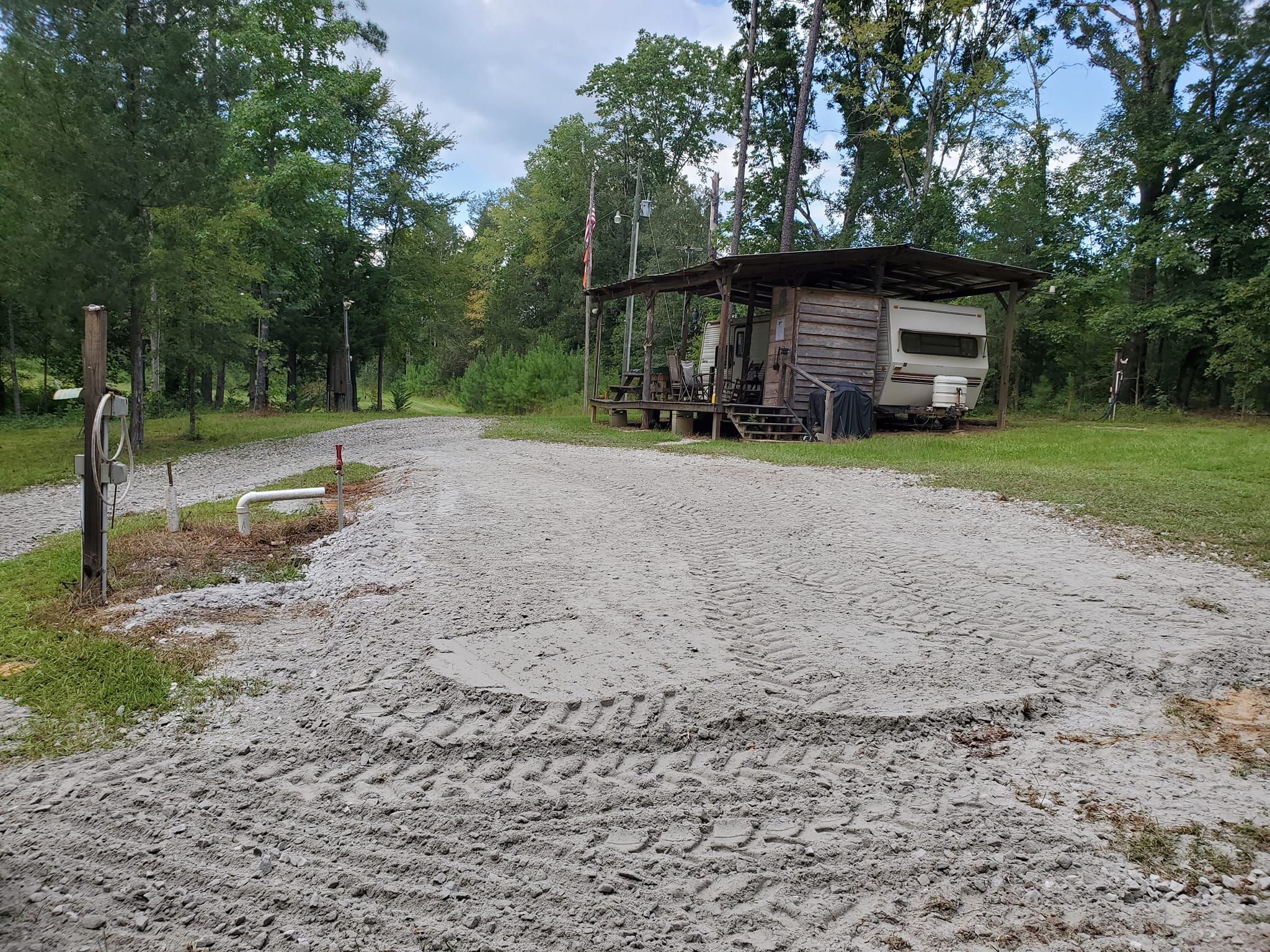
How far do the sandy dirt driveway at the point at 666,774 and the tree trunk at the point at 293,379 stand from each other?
31803mm

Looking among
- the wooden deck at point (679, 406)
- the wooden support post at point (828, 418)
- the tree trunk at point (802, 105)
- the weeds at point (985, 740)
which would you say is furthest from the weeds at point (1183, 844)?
the tree trunk at point (802, 105)

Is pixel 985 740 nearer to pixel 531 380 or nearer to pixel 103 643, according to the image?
pixel 103 643

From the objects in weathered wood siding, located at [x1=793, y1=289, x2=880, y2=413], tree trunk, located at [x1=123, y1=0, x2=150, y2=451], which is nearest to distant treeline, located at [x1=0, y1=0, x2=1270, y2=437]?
tree trunk, located at [x1=123, y1=0, x2=150, y2=451]

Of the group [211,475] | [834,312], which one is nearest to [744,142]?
[834,312]

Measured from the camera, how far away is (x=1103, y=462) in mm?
11859

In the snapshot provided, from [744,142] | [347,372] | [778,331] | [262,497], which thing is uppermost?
[744,142]

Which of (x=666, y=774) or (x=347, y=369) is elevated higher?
(x=347, y=369)

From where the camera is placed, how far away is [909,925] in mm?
2215

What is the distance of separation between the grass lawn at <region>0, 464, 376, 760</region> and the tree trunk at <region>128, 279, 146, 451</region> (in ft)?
31.3

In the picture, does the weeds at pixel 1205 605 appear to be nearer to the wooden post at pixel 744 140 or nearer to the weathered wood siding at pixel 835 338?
the weathered wood siding at pixel 835 338

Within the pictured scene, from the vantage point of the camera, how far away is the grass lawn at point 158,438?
12297 millimetres

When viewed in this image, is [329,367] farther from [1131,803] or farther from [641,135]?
[1131,803]

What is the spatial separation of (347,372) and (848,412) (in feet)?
78.0

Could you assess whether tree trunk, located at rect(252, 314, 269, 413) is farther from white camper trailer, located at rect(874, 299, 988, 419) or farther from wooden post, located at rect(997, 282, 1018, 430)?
wooden post, located at rect(997, 282, 1018, 430)
